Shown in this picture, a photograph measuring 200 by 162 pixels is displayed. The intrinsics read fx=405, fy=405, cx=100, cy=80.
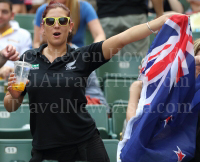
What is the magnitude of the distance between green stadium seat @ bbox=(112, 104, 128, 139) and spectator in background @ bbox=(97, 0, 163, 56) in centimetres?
172

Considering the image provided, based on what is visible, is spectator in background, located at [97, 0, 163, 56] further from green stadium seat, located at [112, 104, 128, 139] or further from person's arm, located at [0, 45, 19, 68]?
person's arm, located at [0, 45, 19, 68]

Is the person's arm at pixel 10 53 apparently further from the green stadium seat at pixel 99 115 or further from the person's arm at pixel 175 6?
the person's arm at pixel 175 6

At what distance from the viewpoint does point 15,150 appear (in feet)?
11.0

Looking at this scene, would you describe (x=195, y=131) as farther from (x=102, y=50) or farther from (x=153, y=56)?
(x=102, y=50)

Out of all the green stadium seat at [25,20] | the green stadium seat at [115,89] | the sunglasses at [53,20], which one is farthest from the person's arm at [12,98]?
the green stadium seat at [25,20]

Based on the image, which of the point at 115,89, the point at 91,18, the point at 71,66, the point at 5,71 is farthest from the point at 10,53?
the point at 115,89

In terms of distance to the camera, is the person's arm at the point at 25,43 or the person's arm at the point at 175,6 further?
the person's arm at the point at 175,6

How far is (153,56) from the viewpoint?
273cm

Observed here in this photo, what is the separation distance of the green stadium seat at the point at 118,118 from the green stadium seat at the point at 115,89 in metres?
0.55

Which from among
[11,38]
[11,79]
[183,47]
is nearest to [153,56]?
[183,47]

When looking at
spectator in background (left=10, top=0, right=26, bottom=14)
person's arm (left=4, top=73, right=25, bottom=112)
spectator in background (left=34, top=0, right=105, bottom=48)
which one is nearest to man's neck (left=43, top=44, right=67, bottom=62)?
person's arm (left=4, top=73, right=25, bottom=112)

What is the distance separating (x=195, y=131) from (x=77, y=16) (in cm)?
250

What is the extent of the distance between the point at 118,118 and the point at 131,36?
1.73 metres

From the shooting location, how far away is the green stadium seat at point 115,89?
485cm
